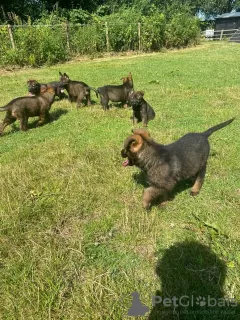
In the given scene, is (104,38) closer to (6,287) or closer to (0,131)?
(0,131)

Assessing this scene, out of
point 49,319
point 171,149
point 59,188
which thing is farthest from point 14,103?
point 49,319

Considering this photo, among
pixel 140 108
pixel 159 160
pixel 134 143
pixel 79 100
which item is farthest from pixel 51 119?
pixel 159 160

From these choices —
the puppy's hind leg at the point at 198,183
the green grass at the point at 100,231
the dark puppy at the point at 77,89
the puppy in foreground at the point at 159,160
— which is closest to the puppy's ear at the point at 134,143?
the puppy in foreground at the point at 159,160

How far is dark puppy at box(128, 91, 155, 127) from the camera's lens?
704cm

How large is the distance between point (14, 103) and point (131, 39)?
1998cm

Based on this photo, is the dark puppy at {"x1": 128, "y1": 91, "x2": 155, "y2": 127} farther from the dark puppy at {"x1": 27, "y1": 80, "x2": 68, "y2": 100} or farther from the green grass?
the dark puppy at {"x1": 27, "y1": 80, "x2": 68, "y2": 100}

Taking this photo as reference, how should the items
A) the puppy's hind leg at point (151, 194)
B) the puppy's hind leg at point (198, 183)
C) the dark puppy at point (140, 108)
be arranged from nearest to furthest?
the puppy's hind leg at point (151, 194)
the puppy's hind leg at point (198, 183)
the dark puppy at point (140, 108)

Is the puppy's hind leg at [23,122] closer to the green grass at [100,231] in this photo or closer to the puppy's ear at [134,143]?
the green grass at [100,231]

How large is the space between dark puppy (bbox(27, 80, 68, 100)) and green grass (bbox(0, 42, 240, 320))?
5.69 feet

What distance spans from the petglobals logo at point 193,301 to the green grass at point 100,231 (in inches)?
2.5

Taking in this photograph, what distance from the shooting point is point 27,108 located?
7105 mm

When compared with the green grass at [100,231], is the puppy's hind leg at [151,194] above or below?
above

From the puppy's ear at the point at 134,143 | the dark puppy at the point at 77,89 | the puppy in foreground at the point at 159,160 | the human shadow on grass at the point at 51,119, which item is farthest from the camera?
the dark puppy at the point at 77,89

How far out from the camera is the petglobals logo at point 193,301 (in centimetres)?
277
